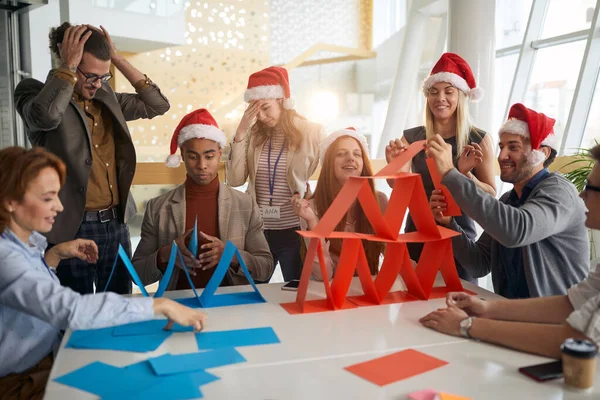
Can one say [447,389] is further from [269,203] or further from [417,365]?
[269,203]

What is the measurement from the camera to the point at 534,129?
2.18 meters

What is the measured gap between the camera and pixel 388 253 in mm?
2098

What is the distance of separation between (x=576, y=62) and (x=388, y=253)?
372 centimetres

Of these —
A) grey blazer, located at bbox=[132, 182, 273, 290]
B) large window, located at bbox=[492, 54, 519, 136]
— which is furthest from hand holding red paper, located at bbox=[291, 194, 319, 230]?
large window, located at bbox=[492, 54, 519, 136]

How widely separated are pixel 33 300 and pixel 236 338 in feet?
1.83

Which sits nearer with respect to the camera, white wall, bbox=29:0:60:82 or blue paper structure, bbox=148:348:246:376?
blue paper structure, bbox=148:348:246:376

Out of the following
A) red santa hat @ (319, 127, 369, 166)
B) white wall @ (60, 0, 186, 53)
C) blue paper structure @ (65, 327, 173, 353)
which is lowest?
blue paper structure @ (65, 327, 173, 353)

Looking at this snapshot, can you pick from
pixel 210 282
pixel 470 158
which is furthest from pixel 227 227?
pixel 470 158

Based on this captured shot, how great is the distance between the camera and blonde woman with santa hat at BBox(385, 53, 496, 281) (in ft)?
8.47

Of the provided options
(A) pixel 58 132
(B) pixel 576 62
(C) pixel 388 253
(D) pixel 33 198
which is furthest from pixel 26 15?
(B) pixel 576 62

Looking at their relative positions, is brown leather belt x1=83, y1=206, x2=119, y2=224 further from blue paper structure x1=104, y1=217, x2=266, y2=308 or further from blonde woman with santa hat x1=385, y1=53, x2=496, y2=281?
blonde woman with santa hat x1=385, y1=53, x2=496, y2=281

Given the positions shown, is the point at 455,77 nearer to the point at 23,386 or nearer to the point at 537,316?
the point at 537,316

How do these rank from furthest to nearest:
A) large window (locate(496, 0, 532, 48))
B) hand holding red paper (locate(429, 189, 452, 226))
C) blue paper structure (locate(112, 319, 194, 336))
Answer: large window (locate(496, 0, 532, 48)) < hand holding red paper (locate(429, 189, 452, 226)) < blue paper structure (locate(112, 319, 194, 336))

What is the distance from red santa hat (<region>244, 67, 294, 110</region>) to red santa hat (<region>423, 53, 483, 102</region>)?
71cm
